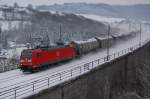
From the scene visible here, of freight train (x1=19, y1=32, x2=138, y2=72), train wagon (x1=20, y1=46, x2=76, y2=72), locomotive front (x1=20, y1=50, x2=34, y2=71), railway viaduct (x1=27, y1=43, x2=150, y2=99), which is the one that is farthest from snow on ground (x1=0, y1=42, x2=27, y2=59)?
locomotive front (x1=20, y1=50, x2=34, y2=71)

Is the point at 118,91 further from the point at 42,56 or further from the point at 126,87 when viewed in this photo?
the point at 42,56

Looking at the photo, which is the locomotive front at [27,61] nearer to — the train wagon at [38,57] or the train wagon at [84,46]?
the train wagon at [38,57]

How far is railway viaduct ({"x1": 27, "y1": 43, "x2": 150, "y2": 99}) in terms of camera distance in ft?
94.5

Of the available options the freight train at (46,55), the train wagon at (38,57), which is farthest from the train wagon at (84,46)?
the train wagon at (38,57)

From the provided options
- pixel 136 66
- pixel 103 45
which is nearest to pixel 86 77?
pixel 136 66

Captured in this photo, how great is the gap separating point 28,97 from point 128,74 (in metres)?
30.4

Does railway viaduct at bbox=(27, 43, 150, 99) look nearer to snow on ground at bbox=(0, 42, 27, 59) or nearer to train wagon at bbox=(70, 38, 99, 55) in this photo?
train wagon at bbox=(70, 38, 99, 55)

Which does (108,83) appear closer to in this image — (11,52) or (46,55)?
(46,55)

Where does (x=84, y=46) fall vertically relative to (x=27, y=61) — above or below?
below

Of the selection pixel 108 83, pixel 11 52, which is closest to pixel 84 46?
pixel 108 83

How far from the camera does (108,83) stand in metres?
40.5

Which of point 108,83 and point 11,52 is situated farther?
point 11,52

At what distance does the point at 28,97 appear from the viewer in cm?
2378

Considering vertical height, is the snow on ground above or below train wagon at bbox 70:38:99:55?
below
